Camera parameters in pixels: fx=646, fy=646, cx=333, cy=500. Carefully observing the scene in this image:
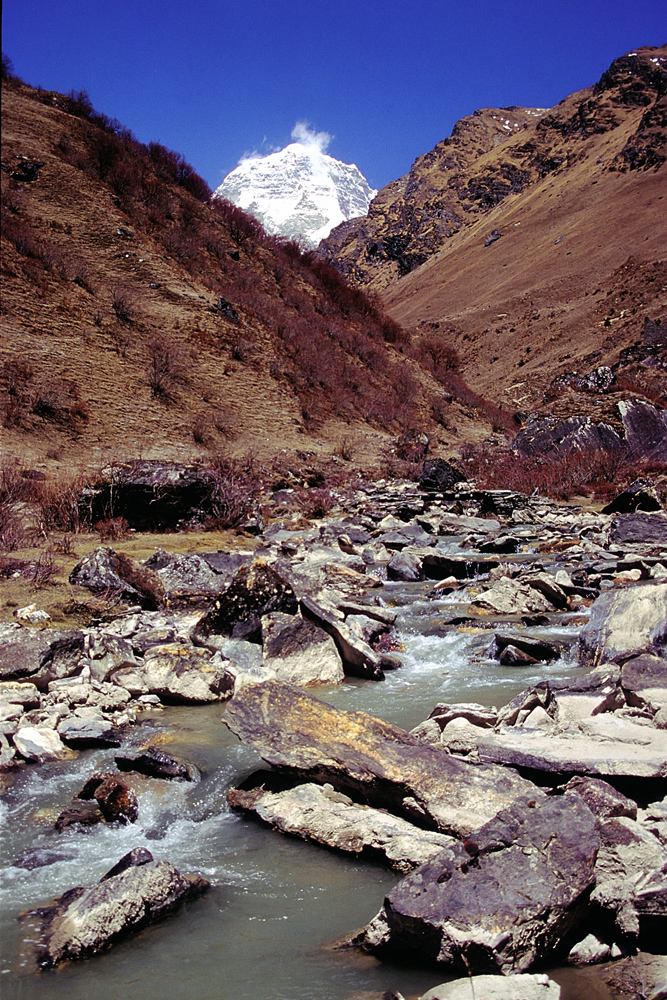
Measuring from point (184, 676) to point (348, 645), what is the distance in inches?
54.9

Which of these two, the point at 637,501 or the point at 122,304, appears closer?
the point at 637,501

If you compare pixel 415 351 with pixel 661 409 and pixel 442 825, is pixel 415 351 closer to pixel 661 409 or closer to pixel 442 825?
pixel 661 409

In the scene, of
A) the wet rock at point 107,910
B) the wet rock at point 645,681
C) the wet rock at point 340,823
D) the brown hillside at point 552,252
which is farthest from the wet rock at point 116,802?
the brown hillside at point 552,252

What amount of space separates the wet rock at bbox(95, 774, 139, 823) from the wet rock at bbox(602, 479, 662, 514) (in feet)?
34.3

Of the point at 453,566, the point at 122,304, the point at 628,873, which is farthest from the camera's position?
the point at 122,304

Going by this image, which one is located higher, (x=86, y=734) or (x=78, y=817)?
(x=86, y=734)

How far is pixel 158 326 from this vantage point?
1903cm

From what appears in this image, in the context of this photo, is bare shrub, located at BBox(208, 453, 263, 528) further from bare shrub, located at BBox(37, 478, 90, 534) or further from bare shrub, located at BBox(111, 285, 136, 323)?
bare shrub, located at BBox(111, 285, 136, 323)

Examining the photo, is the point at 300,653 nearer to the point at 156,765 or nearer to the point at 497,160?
the point at 156,765

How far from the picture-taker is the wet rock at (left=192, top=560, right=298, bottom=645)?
5.97 meters

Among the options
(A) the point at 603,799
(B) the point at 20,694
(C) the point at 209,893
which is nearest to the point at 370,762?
(C) the point at 209,893

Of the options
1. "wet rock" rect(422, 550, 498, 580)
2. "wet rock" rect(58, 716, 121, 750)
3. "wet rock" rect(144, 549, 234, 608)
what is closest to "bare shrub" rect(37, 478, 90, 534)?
"wet rock" rect(144, 549, 234, 608)

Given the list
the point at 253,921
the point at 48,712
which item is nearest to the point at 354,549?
the point at 48,712

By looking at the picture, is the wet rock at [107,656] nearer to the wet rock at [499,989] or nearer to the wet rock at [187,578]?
the wet rock at [187,578]
